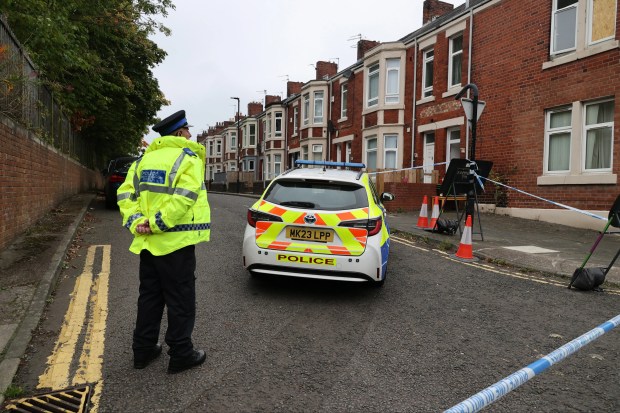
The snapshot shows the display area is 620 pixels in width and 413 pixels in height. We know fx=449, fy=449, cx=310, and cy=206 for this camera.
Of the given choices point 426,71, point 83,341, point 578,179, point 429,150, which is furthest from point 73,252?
point 426,71

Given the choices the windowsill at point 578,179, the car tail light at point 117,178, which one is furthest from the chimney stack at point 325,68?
the car tail light at point 117,178

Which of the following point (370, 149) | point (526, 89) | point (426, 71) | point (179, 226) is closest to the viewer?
point (179, 226)

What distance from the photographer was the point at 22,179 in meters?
7.75

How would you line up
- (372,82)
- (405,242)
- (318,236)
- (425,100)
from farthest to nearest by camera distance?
(372,82) → (425,100) → (405,242) → (318,236)

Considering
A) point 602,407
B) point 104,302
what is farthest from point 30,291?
point 602,407

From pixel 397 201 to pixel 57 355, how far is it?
532 inches

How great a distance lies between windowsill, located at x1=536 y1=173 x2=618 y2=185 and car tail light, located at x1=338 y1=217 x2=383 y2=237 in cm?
886

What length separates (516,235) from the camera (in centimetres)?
1063

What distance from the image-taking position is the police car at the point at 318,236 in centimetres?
505

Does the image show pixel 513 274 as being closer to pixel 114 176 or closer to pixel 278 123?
pixel 114 176

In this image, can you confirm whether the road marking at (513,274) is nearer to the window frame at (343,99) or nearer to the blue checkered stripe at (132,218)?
the blue checkered stripe at (132,218)

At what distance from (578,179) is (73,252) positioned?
473 inches

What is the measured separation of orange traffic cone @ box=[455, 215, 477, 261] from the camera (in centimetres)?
802

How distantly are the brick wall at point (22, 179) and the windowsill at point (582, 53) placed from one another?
1314 cm
